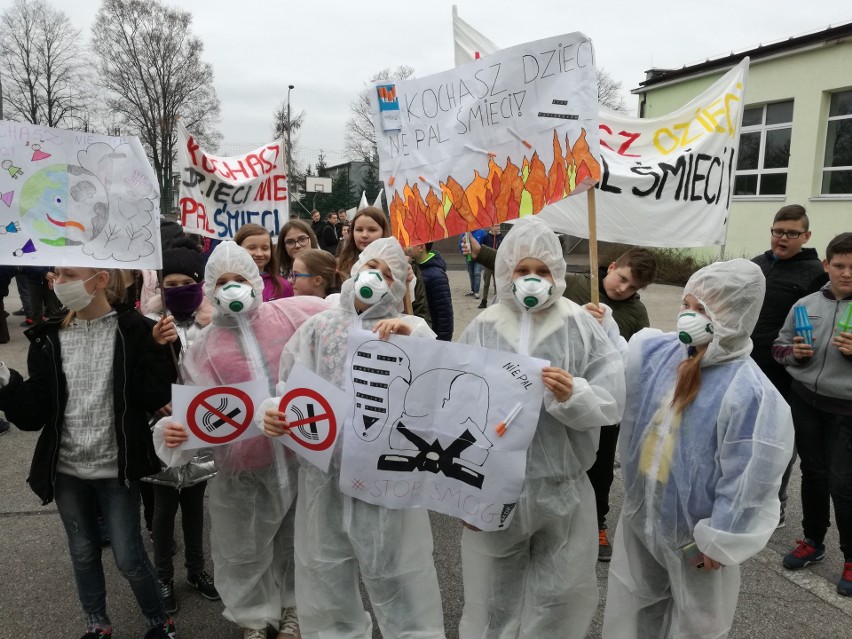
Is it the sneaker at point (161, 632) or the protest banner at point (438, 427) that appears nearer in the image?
the protest banner at point (438, 427)

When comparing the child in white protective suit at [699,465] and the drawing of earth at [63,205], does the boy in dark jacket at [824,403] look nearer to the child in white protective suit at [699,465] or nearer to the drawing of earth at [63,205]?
the child in white protective suit at [699,465]

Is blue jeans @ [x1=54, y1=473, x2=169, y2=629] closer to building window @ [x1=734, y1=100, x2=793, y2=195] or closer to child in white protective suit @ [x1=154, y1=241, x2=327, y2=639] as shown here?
child in white protective suit @ [x1=154, y1=241, x2=327, y2=639]

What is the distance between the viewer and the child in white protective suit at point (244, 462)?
284 centimetres

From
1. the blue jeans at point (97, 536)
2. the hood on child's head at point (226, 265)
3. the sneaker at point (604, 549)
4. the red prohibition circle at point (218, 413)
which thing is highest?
the hood on child's head at point (226, 265)

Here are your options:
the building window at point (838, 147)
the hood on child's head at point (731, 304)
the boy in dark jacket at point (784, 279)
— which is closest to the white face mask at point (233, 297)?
the hood on child's head at point (731, 304)

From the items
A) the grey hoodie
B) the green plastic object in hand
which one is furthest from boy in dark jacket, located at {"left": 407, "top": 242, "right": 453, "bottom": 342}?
the green plastic object in hand

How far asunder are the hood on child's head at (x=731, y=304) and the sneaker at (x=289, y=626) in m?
2.20

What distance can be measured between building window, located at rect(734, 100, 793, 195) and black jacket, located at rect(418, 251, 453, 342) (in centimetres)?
1287

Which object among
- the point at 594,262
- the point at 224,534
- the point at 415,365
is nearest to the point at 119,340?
the point at 224,534

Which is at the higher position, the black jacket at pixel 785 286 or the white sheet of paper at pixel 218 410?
the black jacket at pixel 785 286

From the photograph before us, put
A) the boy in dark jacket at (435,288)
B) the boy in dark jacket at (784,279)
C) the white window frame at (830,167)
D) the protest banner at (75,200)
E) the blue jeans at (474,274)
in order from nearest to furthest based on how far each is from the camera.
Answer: the protest banner at (75,200)
the boy in dark jacket at (784,279)
the boy in dark jacket at (435,288)
the blue jeans at (474,274)
the white window frame at (830,167)

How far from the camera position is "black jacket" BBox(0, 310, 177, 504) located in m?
2.62

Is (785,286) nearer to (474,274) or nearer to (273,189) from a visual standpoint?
(273,189)

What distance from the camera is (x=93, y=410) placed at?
2682 millimetres
